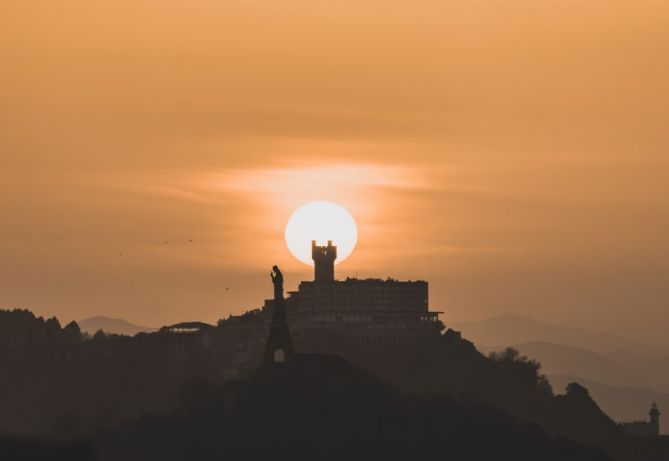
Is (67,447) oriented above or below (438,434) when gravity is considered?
below

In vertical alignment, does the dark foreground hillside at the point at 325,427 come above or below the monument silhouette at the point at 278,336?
below

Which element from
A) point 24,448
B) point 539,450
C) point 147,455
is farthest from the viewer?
point 539,450

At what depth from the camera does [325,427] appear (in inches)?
6009

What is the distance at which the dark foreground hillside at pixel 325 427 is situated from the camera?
143875 mm

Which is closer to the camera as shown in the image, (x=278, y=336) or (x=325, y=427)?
(x=325, y=427)

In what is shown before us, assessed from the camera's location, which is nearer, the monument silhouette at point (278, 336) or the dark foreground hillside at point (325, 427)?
the dark foreground hillside at point (325, 427)

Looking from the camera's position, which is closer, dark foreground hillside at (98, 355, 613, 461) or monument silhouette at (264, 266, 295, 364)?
dark foreground hillside at (98, 355, 613, 461)

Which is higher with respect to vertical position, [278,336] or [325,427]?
[278,336]

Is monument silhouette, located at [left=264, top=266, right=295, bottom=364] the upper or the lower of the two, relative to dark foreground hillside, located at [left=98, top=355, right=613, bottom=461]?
upper

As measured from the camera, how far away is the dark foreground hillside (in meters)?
144

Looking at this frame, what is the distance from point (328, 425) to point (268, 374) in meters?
13.4

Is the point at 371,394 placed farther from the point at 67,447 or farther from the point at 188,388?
the point at 67,447

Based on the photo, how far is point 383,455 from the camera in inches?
5630

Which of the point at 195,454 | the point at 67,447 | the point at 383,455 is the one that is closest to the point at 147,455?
the point at 195,454
